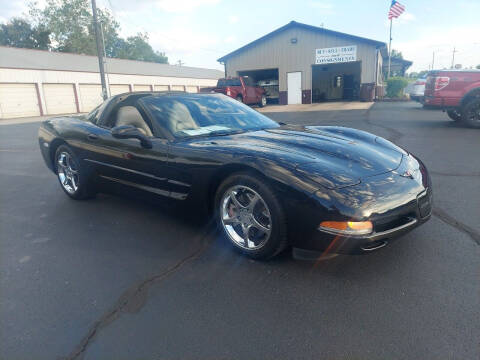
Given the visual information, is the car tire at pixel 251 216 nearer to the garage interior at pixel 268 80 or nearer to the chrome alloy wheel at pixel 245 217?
the chrome alloy wheel at pixel 245 217

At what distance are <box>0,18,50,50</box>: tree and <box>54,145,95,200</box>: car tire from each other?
59.9 meters

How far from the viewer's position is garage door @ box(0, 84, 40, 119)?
2400 centimetres

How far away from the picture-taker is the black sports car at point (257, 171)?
2172mm

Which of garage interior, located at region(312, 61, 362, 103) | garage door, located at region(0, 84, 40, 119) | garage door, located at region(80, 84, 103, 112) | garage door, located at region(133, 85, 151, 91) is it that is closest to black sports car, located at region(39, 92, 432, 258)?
garage door, located at region(0, 84, 40, 119)

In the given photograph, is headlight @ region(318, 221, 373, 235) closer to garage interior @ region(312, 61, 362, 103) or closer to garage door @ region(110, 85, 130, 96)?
garage interior @ region(312, 61, 362, 103)

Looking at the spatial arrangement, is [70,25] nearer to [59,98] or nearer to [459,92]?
[59,98]

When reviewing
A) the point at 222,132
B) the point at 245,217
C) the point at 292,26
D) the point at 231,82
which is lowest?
the point at 245,217

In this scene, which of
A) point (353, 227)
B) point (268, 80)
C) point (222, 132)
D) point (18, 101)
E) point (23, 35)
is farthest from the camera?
point (23, 35)

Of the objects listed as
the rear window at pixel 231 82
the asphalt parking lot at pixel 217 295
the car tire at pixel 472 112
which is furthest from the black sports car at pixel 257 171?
the rear window at pixel 231 82

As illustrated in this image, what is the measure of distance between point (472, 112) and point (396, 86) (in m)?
15.5

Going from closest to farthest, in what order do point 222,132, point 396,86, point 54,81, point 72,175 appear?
point 222,132 < point 72,175 < point 396,86 < point 54,81

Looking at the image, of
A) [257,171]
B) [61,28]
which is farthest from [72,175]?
[61,28]

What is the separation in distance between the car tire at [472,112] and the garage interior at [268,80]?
19.6 meters

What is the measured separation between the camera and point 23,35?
184 ft
